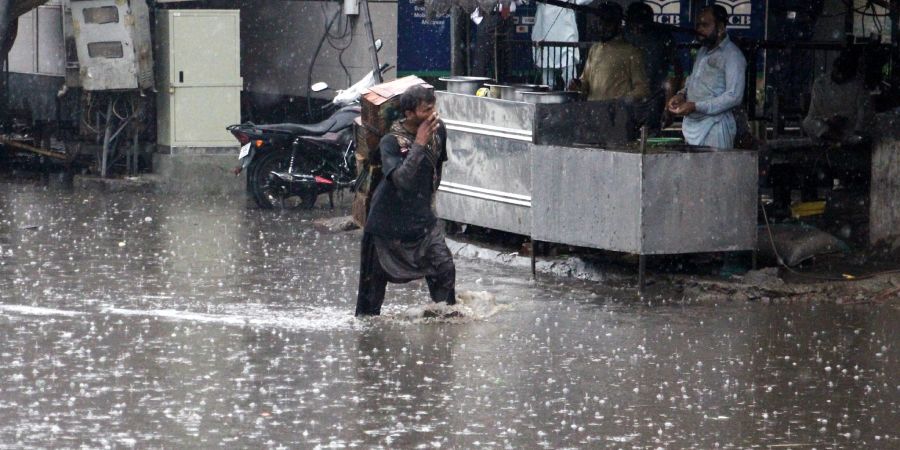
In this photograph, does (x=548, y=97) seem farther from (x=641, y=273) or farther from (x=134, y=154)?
(x=134, y=154)

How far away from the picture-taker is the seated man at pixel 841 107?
481 inches

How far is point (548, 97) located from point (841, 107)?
2471 mm

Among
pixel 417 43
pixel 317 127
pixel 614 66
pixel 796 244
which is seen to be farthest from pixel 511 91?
pixel 417 43

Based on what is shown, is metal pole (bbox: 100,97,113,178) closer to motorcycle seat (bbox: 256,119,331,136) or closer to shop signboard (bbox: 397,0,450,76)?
motorcycle seat (bbox: 256,119,331,136)

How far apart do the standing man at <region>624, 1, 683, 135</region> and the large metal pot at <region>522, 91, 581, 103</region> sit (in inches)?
47.0

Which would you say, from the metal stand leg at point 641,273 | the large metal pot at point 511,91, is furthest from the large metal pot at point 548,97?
the metal stand leg at point 641,273

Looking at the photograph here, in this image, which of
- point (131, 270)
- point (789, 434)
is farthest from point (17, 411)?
point (131, 270)

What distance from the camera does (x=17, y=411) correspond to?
23.5ft

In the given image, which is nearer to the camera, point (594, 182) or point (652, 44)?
point (594, 182)

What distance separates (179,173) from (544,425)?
429 inches

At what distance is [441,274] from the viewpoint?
373 inches

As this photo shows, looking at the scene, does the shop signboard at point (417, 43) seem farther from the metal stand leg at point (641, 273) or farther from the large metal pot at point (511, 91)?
the metal stand leg at point (641, 273)

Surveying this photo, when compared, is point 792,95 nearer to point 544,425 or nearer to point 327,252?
point 327,252

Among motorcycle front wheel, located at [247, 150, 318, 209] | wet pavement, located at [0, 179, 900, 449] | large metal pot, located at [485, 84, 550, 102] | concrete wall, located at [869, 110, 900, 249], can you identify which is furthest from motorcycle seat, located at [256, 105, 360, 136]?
concrete wall, located at [869, 110, 900, 249]
